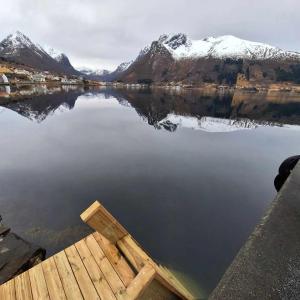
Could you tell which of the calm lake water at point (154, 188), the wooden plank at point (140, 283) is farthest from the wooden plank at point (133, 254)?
the calm lake water at point (154, 188)

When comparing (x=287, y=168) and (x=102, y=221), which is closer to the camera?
(x=102, y=221)

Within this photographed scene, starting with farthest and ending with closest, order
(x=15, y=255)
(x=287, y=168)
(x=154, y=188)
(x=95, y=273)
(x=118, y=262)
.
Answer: (x=154, y=188) → (x=287, y=168) → (x=15, y=255) → (x=95, y=273) → (x=118, y=262)

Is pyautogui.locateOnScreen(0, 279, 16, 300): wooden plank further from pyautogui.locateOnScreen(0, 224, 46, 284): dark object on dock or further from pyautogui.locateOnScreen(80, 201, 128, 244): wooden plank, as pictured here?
pyautogui.locateOnScreen(80, 201, 128, 244): wooden plank

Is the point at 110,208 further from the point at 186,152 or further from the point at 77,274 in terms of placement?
the point at 186,152

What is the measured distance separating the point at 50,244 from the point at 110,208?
337cm

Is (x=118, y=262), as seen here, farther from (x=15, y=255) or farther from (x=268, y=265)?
(x=15, y=255)

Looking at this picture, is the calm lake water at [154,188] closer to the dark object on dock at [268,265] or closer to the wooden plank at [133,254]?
the dark object on dock at [268,265]

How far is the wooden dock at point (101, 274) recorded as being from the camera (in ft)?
13.6

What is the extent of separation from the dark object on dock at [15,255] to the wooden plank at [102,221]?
11.6ft

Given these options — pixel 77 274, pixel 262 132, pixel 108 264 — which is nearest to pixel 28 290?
pixel 77 274

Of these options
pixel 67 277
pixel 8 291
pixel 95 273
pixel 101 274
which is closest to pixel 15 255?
pixel 8 291

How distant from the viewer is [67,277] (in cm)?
498

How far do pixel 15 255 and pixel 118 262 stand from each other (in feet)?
13.2

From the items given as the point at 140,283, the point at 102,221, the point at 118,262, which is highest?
the point at 102,221
